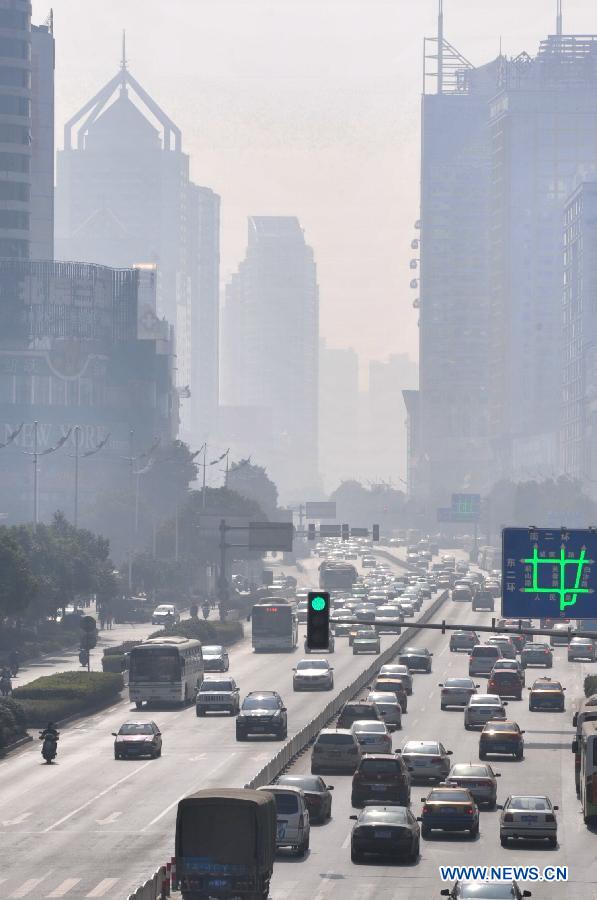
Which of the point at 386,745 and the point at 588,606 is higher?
the point at 588,606

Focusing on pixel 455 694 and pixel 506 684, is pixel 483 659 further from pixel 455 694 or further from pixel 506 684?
pixel 455 694

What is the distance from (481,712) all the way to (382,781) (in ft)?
85.6

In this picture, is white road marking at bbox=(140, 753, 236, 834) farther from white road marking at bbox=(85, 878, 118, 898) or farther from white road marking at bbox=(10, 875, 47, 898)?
white road marking at bbox=(10, 875, 47, 898)

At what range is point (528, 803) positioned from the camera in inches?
1977

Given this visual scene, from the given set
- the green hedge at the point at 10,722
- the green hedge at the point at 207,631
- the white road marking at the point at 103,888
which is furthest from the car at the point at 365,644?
the white road marking at the point at 103,888

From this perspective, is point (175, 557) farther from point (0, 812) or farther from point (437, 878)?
point (437, 878)

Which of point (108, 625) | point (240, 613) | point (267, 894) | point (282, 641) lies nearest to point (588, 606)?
point (267, 894)

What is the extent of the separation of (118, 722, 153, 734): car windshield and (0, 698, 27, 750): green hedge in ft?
14.3

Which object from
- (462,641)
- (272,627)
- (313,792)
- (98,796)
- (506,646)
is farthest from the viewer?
(462,641)

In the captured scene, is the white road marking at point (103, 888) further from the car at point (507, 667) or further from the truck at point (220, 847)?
the car at point (507, 667)

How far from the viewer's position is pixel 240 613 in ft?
546

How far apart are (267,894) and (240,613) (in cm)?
12662

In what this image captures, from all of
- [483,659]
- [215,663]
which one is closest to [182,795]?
[215,663]

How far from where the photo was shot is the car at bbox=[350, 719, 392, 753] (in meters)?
68.2
